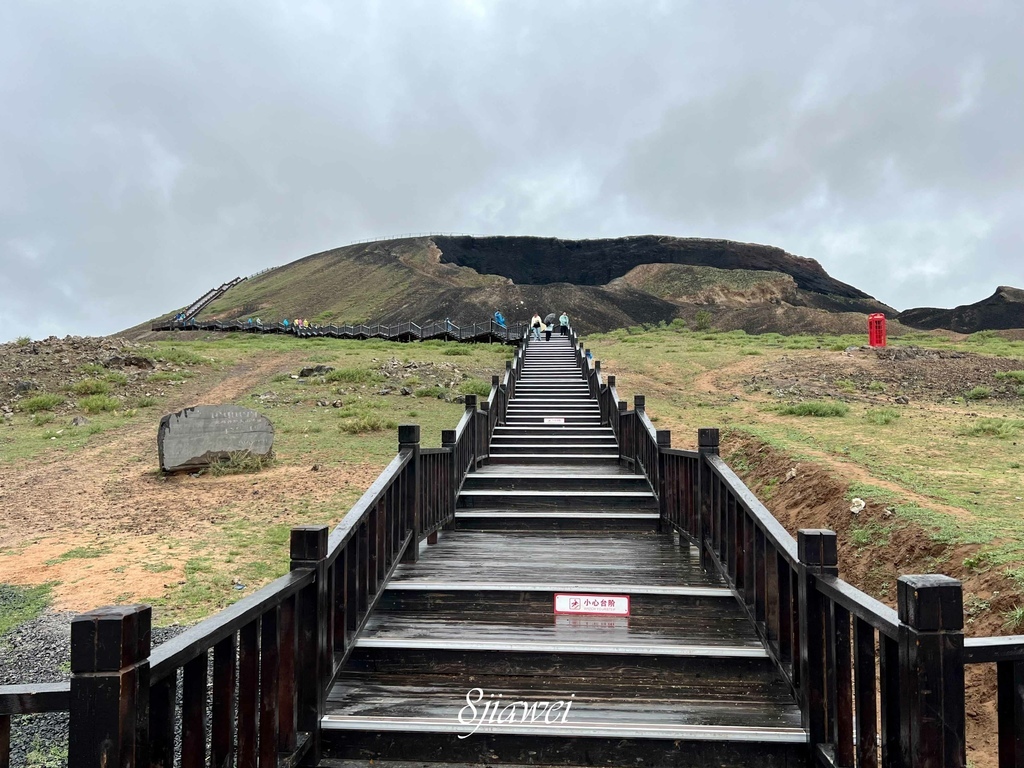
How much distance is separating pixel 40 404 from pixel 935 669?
→ 1911cm

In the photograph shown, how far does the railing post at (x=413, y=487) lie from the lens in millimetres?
Answer: 4371

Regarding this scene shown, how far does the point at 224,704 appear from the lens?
2143 mm

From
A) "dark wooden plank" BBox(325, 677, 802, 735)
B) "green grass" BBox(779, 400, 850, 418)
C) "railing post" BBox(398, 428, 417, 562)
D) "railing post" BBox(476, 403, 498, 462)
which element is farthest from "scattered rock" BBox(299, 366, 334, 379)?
"dark wooden plank" BBox(325, 677, 802, 735)

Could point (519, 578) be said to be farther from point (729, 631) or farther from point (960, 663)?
point (960, 663)

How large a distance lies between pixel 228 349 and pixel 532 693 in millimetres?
27100

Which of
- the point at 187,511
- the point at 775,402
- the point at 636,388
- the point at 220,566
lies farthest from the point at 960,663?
the point at 636,388

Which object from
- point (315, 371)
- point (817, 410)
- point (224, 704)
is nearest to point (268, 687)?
point (224, 704)

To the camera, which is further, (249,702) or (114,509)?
(114,509)

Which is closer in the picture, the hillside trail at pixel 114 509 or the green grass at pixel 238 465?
the hillside trail at pixel 114 509

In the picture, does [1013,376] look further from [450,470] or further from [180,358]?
[180,358]

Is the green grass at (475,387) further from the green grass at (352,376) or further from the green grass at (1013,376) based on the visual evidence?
the green grass at (1013,376)

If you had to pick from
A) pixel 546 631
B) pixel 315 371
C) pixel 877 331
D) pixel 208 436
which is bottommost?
pixel 546 631

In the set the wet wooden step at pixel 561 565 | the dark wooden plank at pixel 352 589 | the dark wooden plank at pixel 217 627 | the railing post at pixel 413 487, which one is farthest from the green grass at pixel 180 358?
the dark wooden plank at pixel 217 627

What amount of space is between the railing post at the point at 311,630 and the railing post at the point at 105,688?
1078 millimetres
